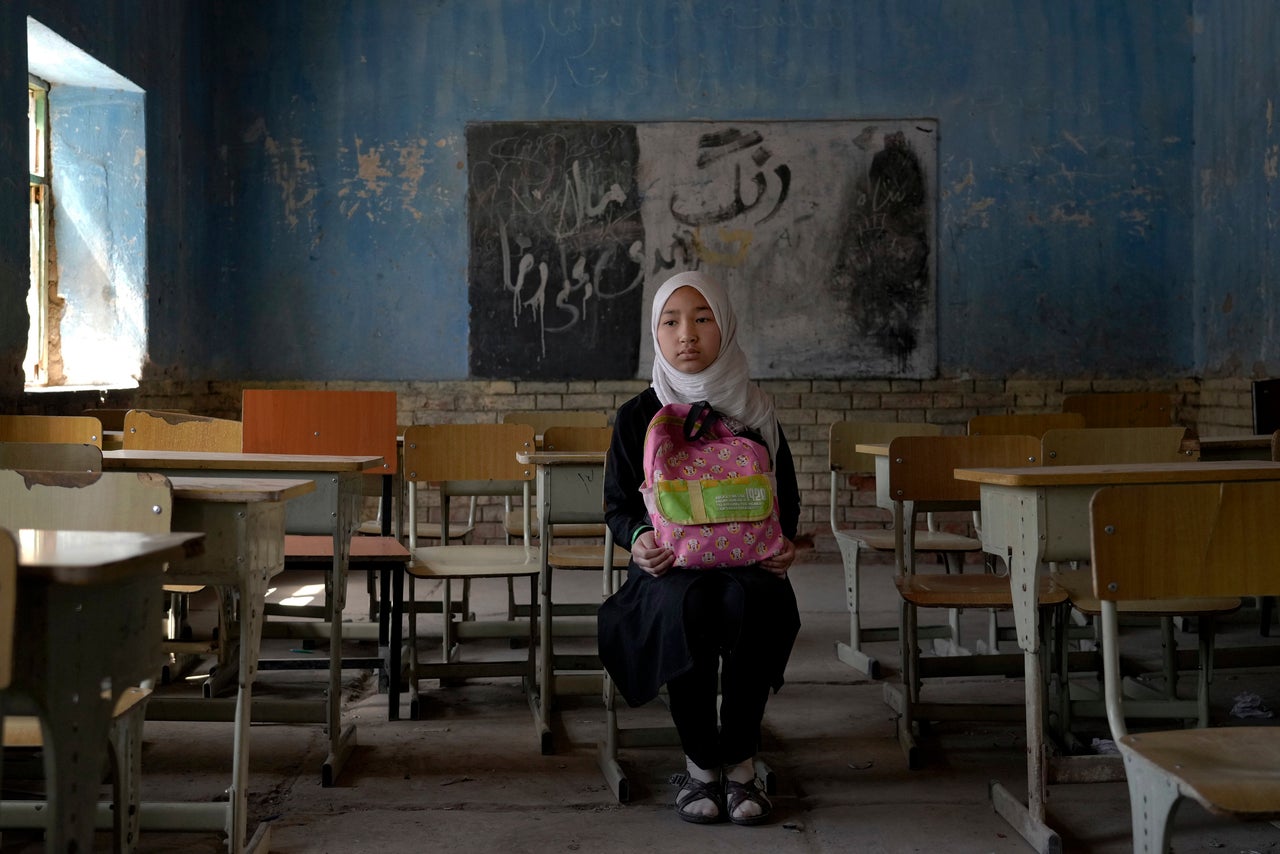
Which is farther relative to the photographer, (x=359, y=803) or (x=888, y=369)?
(x=888, y=369)

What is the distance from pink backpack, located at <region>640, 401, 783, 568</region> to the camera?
8.15 ft

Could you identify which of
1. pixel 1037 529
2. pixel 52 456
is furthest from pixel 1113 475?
pixel 52 456

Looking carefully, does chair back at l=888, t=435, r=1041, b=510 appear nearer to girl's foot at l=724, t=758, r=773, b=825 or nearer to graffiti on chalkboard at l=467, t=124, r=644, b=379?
girl's foot at l=724, t=758, r=773, b=825

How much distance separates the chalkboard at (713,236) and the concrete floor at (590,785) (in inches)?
124

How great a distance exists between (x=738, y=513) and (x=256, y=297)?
4970 mm

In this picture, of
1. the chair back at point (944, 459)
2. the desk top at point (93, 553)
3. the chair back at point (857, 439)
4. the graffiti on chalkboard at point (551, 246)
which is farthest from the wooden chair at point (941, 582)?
the graffiti on chalkboard at point (551, 246)

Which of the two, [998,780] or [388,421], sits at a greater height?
[388,421]

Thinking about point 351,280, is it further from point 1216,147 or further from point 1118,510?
point 1118,510

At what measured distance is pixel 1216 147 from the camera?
21.1ft

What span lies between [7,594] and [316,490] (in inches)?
60.8

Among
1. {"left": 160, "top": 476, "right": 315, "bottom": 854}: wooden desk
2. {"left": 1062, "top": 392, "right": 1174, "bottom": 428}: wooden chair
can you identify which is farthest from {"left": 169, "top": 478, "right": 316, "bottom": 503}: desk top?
{"left": 1062, "top": 392, "right": 1174, "bottom": 428}: wooden chair

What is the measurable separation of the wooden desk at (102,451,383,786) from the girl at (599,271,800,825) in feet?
2.28

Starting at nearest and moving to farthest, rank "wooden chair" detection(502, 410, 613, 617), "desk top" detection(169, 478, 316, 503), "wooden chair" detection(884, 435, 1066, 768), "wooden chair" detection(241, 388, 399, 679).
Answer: "desk top" detection(169, 478, 316, 503) < "wooden chair" detection(884, 435, 1066, 768) < "wooden chair" detection(241, 388, 399, 679) < "wooden chair" detection(502, 410, 613, 617)

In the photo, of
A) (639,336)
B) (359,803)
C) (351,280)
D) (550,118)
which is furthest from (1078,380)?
(359,803)
